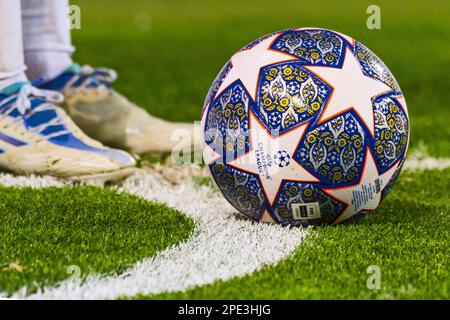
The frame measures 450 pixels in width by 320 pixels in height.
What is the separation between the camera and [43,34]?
17.3 feet

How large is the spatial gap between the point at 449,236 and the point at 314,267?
83 cm

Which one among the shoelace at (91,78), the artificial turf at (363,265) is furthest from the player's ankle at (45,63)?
the artificial turf at (363,265)

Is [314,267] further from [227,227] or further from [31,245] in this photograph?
[31,245]

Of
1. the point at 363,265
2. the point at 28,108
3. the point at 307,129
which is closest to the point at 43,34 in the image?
the point at 28,108

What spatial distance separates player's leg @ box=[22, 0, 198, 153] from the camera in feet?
17.3

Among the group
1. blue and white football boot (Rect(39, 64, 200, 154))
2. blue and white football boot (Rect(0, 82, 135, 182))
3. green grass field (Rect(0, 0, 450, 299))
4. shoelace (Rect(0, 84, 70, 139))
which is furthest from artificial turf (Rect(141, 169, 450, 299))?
shoelace (Rect(0, 84, 70, 139))

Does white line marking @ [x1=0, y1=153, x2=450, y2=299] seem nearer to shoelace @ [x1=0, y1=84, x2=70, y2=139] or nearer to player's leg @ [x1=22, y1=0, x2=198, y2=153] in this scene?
shoelace @ [x1=0, y1=84, x2=70, y2=139]

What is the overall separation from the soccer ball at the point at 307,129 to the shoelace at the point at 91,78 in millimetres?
1754

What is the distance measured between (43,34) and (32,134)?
0.81 m

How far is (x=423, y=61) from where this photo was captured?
10.1m

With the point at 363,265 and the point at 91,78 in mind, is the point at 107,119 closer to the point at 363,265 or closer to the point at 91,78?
the point at 91,78

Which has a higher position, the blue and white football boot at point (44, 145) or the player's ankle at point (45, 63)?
the player's ankle at point (45, 63)

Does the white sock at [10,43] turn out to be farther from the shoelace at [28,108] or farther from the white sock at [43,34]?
the white sock at [43,34]

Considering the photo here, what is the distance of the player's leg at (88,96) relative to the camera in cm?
526
